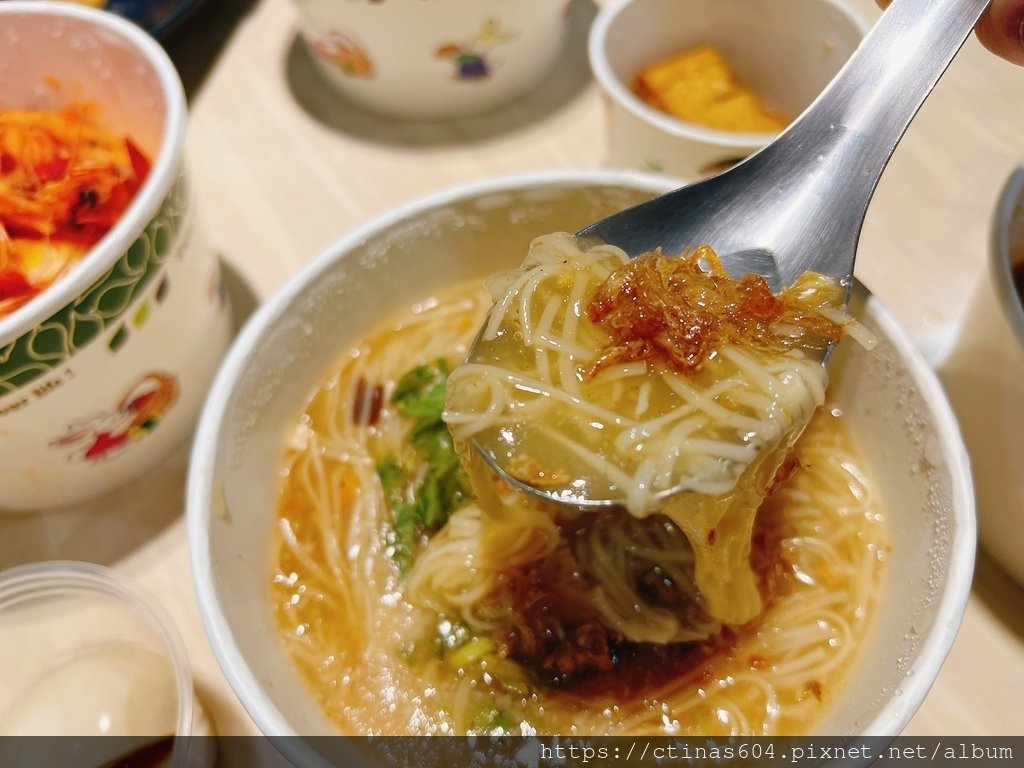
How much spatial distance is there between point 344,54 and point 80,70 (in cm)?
57

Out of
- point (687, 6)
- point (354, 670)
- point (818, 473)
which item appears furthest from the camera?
point (687, 6)

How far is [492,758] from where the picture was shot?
126 centimetres

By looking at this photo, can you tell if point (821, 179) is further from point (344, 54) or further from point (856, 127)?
point (344, 54)

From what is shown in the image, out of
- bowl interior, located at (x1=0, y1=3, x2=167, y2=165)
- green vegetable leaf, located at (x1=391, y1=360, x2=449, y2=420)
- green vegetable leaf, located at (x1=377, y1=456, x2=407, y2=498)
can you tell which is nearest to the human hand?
green vegetable leaf, located at (x1=391, y1=360, x2=449, y2=420)

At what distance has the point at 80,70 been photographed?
1.58 meters

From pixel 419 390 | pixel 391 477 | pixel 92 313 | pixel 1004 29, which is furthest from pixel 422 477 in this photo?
pixel 1004 29

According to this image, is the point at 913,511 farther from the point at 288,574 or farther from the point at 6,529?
the point at 6,529

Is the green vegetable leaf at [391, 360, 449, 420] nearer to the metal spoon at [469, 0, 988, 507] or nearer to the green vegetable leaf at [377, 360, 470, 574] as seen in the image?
the green vegetable leaf at [377, 360, 470, 574]

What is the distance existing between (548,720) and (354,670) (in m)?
0.33

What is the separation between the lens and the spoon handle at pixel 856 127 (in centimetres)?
119

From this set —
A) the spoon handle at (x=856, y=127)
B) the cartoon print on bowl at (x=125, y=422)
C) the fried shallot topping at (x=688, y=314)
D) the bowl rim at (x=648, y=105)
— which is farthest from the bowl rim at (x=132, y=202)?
the spoon handle at (x=856, y=127)

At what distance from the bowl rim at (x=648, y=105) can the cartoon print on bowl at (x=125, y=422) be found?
1.03 m

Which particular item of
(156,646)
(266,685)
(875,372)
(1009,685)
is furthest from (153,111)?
(1009,685)

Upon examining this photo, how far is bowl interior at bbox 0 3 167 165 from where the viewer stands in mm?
1488
